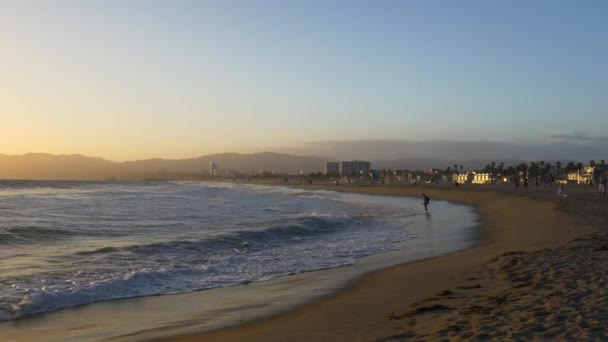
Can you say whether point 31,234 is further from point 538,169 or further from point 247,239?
point 538,169

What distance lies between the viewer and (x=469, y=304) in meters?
7.05

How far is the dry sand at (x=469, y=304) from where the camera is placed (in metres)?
5.60

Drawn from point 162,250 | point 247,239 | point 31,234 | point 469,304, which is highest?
point 469,304

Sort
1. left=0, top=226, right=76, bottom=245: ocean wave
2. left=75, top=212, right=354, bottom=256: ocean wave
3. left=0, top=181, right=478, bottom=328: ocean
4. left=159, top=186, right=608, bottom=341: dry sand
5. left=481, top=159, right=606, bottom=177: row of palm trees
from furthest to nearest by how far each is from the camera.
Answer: left=481, top=159, right=606, bottom=177: row of palm trees < left=0, top=226, right=76, bottom=245: ocean wave < left=75, top=212, right=354, bottom=256: ocean wave < left=0, top=181, right=478, bottom=328: ocean < left=159, top=186, right=608, bottom=341: dry sand

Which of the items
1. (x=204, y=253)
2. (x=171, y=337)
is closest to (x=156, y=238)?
(x=204, y=253)

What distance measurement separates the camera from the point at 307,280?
35.3 ft

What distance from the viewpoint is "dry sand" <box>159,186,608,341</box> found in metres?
5.60

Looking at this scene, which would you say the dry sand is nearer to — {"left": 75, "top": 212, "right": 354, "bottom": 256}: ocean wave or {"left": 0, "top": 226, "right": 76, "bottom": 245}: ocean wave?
{"left": 75, "top": 212, "right": 354, "bottom": 256}: ocean wave

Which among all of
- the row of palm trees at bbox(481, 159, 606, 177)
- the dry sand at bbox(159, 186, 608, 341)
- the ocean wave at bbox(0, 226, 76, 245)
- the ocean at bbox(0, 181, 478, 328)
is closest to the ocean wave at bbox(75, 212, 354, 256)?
the ocean at bbox(0, 181, 478, 328)

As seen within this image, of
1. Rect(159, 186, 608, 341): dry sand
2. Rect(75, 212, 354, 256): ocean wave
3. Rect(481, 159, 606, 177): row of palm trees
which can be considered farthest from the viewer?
Rect(481, 159, 606, 177): row of palm trees

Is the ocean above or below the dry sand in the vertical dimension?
below

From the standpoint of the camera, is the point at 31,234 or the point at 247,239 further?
the point at 247,239

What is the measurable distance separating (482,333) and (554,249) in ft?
22.6

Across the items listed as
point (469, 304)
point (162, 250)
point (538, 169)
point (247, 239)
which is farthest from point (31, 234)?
point (538, 169)
